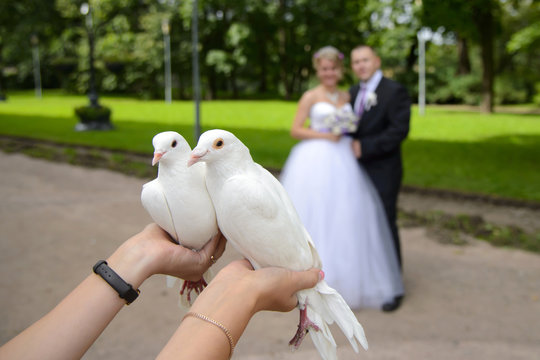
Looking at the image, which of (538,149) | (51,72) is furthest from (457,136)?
(51,72)

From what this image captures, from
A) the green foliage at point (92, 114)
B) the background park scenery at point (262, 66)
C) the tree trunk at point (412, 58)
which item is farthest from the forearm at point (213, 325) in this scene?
the tree trunk at point (412, 58)

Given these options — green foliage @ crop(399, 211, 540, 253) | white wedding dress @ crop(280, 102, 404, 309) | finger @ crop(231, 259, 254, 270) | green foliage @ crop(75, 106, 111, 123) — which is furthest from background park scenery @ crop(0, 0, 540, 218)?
finger @ crop(231, 259, 254, 270)

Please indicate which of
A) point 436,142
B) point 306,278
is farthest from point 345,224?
point 436,142

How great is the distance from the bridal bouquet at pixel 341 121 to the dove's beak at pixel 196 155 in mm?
2809

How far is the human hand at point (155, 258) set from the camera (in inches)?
58.0

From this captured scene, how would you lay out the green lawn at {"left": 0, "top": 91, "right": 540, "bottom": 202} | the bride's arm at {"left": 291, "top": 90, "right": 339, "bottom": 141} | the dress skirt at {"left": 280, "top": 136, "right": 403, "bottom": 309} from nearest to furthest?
the dress skirt at {"left": 280, "top": 136, "right": 403, "bottom": 309} < the bride's arm at {"left": 291, "top": 90, "right": 339, "bottom": 141} < the green lawn at {"left": 0, "top": 91, "right": 540, "bottom": 202}

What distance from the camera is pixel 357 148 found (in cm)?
405

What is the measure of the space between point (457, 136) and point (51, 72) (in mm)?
39423

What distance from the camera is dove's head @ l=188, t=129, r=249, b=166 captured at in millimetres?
1250

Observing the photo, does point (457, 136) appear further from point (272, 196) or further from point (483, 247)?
point (272, 196)

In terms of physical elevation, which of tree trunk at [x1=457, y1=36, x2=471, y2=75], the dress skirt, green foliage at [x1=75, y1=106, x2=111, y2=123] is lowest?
the dress skirt

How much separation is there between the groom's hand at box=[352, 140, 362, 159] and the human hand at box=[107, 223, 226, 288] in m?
2.70

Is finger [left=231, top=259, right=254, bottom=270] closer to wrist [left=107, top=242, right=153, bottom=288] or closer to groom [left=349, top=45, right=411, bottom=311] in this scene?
wrist [left=107, top=242, right=153, bottom=288]

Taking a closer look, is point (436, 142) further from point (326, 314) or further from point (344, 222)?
point (326, 314)
